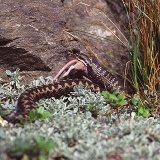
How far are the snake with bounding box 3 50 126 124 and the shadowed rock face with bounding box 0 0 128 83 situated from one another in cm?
35

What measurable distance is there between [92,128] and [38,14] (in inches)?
102

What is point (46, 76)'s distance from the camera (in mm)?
6043

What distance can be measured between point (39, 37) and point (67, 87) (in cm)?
90

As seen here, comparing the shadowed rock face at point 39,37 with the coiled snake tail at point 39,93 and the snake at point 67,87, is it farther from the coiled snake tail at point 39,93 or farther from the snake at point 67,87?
the coiled snake tail at point 39,93

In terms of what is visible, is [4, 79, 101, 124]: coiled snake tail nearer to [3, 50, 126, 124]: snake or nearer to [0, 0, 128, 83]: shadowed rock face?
[3, 50, 126, 124]: snake

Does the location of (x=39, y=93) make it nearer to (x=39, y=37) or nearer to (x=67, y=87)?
(x=67, y=87)

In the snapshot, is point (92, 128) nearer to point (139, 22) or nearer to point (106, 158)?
point (106, 158)

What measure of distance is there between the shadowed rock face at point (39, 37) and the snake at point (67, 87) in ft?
1.14

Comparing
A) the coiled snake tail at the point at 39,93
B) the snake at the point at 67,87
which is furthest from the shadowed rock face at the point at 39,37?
the coiled snake tail at the point at 39,93

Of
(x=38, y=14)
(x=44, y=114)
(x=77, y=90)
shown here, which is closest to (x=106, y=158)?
(x=44, y=114)

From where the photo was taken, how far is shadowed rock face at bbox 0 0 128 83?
5852mm

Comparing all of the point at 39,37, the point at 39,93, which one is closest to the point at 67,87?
the point at 39,93

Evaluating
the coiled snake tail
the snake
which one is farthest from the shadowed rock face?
the coiled snake tail

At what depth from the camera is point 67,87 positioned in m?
5.63
